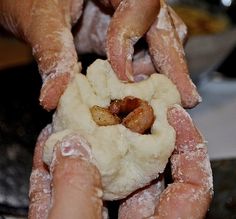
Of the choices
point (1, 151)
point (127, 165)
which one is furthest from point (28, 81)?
point (127, 165)

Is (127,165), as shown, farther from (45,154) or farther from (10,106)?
(10,106)

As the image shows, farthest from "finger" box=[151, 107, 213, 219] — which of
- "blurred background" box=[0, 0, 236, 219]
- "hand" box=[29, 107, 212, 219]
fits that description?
"blurred background" box=[0, 0, 236, 219]

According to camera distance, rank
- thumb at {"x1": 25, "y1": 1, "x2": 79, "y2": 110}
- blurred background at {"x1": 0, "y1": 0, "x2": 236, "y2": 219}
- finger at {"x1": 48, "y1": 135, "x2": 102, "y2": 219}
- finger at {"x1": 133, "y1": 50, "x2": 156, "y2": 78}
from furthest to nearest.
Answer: blurred background at {"x1": 0, "y1": 0, "x2": 236, "y2": 219}, finger at {"x1": 133, "y1": 50, "x2": 156, "y2": 78}, thumb at {"x1": 25, "y1": 1, "x2": 79, "y2": 110}, finger at {"x1": 48, "y1": 135, "x2": 102, "y2": 219}

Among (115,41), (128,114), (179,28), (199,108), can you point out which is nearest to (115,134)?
(128,114)

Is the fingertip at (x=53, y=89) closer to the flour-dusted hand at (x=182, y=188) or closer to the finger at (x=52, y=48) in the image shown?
the finger at (x=52, y=48)

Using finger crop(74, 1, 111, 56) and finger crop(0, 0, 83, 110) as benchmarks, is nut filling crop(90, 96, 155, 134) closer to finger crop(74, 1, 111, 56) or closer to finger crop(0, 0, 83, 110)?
finger crop(0, 0, 83, 110)

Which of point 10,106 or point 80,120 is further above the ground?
point 80,120

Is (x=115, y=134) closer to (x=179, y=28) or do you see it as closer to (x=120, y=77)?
(x=120, y=77)
